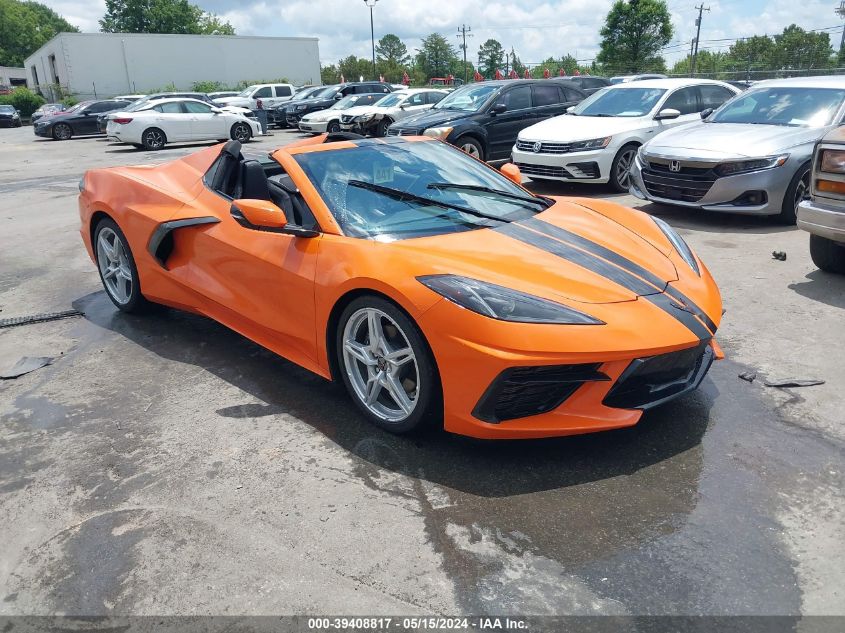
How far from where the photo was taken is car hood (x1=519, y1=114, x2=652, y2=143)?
958 cm

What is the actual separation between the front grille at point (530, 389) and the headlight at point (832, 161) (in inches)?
129

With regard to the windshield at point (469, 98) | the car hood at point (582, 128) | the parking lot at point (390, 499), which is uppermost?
the windshield at point (469, 98)

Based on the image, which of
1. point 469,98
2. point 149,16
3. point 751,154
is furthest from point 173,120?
point 149,16

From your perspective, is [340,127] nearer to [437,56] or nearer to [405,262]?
[405,262]

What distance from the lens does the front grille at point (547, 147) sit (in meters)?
9.52

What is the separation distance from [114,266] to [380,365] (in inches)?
114

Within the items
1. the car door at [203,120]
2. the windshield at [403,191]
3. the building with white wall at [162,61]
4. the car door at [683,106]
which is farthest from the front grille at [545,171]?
the building with white wall at [162,61]

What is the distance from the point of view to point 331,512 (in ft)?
9.08

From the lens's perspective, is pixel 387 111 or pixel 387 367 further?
pixel 387 111

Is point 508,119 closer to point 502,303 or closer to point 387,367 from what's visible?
point 387,367

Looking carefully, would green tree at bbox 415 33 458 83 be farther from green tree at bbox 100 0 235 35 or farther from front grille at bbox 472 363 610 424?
front grille at bbox 472 363 610 424

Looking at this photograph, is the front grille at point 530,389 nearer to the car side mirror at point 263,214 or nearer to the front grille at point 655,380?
the front grille at point 655,380

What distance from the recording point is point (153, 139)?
20.3 m

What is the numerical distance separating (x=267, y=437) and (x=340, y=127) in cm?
1800
